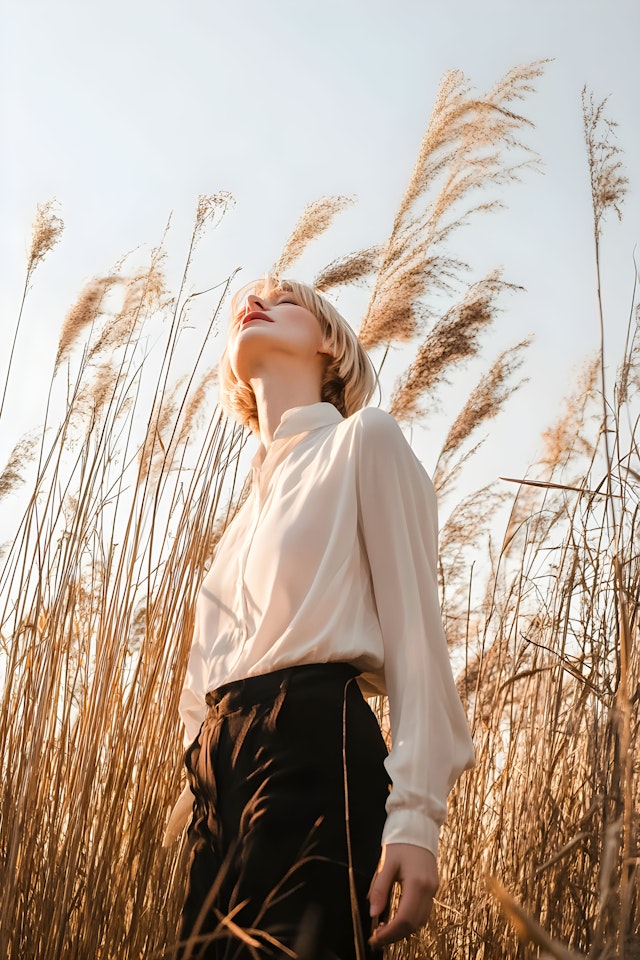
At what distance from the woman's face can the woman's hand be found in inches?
28.8

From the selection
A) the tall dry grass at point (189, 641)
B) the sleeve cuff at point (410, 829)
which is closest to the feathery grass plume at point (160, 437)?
the tall dry grass at point (189, 641)

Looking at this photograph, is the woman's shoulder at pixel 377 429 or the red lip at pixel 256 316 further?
the red lip at pixel 256 316

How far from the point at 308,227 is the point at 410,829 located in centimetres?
119

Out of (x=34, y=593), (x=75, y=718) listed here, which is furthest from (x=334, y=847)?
(x=34, y=593)

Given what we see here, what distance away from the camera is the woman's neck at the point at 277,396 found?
1366mm

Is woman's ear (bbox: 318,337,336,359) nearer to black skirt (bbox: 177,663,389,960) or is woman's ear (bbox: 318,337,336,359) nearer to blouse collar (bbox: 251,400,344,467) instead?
blouse collar (bbox: 251,400,344,467)

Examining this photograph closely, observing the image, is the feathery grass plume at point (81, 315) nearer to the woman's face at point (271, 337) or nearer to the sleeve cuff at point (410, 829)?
the woman's face at point (271, 337)

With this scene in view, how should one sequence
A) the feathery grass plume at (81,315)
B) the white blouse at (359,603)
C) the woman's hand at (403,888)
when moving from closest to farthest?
1. the woman's hand at (403,888)
2. the white blouse at (359,603)
3. the feathery grass plume at (81,315)

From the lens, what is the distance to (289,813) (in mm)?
940

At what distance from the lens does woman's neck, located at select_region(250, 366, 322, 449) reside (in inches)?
53.8

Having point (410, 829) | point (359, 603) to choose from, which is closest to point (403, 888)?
point (410, 829)

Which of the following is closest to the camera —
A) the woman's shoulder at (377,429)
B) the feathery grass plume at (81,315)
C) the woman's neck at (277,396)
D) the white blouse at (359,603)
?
the white blouse at (359,603)

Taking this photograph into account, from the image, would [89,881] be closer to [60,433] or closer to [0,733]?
[0,733]

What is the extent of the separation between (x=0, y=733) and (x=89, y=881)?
0.31 m
